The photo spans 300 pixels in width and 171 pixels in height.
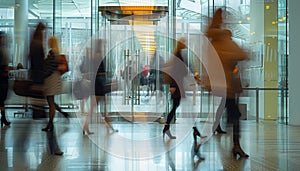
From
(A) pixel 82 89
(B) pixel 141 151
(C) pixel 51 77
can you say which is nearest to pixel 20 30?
(A) pixel 82 89

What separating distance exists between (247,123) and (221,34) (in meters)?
5.10

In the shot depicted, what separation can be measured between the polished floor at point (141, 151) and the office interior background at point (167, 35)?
226 cm

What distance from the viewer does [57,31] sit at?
1115cm

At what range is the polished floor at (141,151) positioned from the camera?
4449 millimetres

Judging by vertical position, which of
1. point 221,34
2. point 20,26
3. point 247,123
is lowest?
point 247,123

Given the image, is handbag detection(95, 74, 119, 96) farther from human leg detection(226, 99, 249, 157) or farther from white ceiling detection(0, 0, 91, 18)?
human leg detection(226, 99, 249, 157)

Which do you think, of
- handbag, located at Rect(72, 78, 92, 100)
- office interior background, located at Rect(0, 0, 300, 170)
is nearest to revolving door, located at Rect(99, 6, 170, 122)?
office interior background, located at Rect(0, 0, 300, 170)

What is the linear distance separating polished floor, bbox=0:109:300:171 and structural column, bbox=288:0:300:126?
51.9 inches

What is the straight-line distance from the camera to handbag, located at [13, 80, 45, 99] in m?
5.90

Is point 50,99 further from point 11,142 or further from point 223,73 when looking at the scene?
point 223,73

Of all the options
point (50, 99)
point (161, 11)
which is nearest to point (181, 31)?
point (161, 11)

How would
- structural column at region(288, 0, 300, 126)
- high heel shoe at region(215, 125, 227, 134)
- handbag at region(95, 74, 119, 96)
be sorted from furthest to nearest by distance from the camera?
structural column at region(288, 0, 300, 126) < handbag at region(95, 74, 119, 96) < high heel shoe at region(215, 125, 227, 134)

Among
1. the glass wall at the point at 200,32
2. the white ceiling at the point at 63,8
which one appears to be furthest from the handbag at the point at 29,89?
the white ceiling at the point at 63,8

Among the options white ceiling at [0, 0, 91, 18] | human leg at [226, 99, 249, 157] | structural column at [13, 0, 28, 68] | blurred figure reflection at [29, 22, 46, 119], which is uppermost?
white ceiling at [0, 0, 91, 18]
